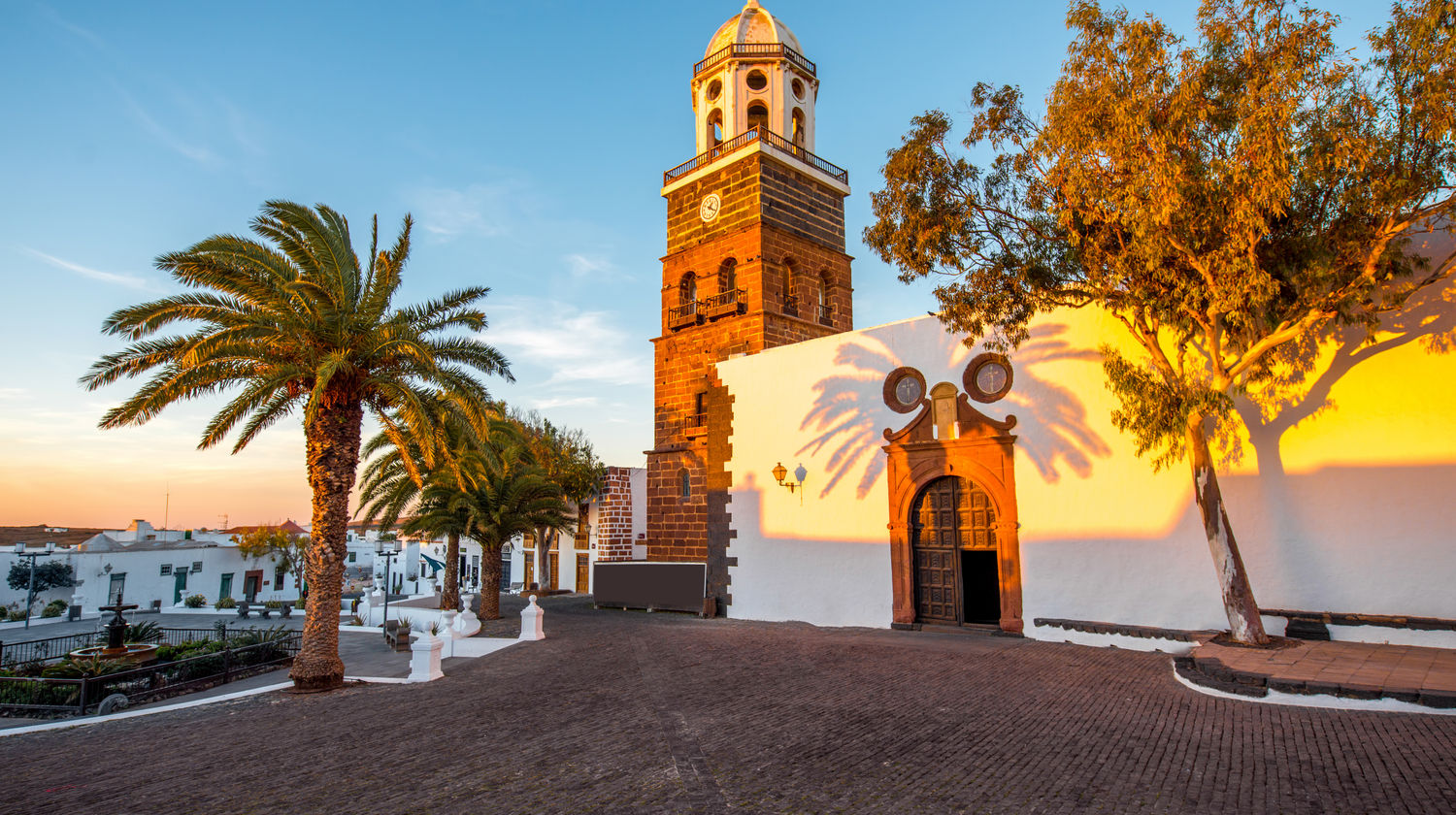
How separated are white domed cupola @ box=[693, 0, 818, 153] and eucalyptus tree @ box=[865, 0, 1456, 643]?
11635 mm

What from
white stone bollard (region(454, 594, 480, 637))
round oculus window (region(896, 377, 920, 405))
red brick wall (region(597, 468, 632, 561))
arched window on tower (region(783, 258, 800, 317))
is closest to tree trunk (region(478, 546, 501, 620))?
white stone bollard (region(454, 594, 480, 637))

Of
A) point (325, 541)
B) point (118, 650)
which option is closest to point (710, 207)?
point (325, 541)

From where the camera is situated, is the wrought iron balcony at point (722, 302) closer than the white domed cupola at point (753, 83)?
Yes

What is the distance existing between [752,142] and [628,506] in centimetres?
1252

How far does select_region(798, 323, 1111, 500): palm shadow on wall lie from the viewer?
503 inches

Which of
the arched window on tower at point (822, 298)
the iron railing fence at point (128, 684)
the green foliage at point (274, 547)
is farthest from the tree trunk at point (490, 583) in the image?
the green foliage at point (274, 547)

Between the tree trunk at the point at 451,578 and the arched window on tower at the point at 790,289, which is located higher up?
the arched window on tower at the point at 790,289

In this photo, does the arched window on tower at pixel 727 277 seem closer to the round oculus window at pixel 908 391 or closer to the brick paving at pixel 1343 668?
the round oculus window at pixel 908 391

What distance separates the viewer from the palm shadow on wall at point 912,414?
12.8 meters

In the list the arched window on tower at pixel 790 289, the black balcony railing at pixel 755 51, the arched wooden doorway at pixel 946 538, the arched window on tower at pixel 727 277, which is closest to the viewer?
the arched wooden doorway at pixel 946 538

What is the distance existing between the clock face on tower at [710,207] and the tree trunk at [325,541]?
13414 millimetres

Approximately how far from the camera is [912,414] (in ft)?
48.6

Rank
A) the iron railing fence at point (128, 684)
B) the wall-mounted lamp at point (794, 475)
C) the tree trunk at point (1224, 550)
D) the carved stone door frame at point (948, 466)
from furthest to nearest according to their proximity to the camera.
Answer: the wall-mounted lamp at point (794, 475), the carved stone door frame at point (948, 466), the iron railing fence at point (128, 684), the tree trunk at point (1224, 550)

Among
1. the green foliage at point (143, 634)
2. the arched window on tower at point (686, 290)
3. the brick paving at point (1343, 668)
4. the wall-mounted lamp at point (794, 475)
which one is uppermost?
the arched window on tower at point (686, 290)
